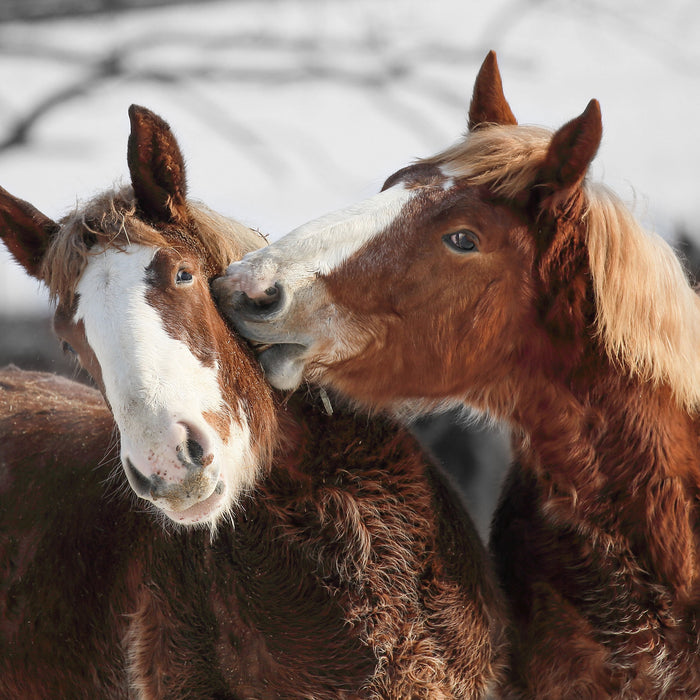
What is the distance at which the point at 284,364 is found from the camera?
2.67m

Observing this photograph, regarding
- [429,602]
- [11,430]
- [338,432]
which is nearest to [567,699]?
[429,602]

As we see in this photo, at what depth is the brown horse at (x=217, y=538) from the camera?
2428 mm

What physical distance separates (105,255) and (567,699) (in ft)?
7.63

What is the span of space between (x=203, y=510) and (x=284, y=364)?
61cm

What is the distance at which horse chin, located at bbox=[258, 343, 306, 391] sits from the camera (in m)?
2.65

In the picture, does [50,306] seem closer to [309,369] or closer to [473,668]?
[309,369]

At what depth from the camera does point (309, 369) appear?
269 centimetres

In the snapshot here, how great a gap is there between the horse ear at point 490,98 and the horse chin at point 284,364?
1.32 m

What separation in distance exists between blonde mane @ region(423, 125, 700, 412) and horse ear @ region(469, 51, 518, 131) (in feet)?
1.16

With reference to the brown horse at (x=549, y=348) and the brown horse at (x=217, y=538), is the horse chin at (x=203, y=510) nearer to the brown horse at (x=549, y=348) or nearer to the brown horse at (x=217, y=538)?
the brown horse at (x=217, y=538)

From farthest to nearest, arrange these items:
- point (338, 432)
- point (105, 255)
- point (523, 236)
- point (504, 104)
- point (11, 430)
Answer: point (11, 430) < point (504, 104) < point (338, 432) < point (523, 236) < point (105, 255)

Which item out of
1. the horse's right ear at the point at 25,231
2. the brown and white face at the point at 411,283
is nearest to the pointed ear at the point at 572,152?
the brown and white face at the point at 411,283

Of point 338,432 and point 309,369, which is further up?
point 309,369

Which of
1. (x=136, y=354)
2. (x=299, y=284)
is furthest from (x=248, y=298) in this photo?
(x=136, y=354)
